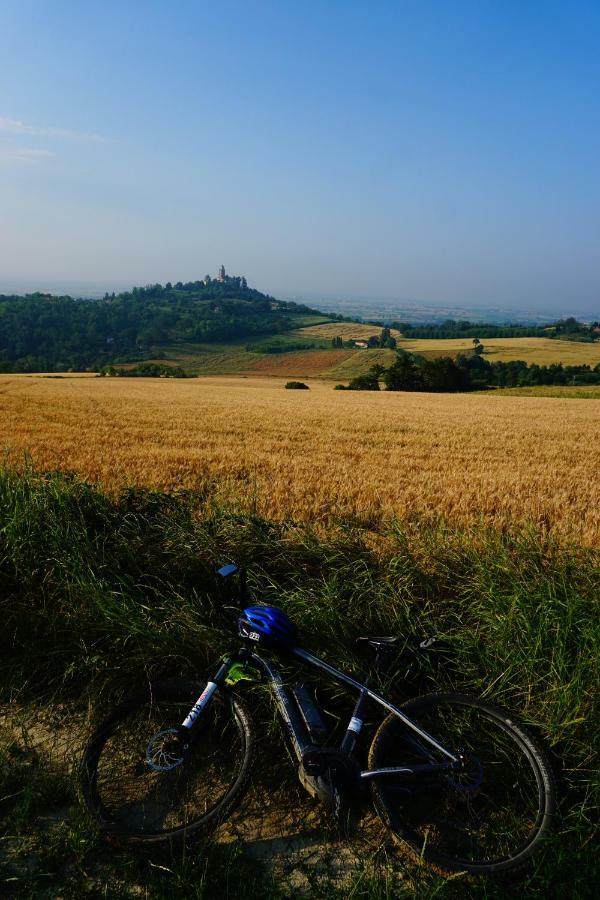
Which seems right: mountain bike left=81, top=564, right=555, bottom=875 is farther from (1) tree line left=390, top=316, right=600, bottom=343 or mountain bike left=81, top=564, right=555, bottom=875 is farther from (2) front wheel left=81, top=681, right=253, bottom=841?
(1) tree line left=390, top=316, right=600, bottom=343

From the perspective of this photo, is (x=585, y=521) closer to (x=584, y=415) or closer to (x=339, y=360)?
(x=584, y=415)

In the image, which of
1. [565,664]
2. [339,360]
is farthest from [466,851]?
[339,360]

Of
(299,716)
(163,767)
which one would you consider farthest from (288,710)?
(163,767)

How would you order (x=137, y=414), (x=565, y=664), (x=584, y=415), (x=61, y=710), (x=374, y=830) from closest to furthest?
(x=374, y=830) < (x=565, y=664) < (x=61, y=710) < (x=137, y=414) < (x=584, y=415)

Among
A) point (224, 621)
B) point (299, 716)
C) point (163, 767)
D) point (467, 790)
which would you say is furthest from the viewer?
point (224, 621)

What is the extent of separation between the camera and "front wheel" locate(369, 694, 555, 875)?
8.66 ft

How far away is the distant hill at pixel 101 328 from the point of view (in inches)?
4325

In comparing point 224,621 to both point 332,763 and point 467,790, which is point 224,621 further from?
point 467,790

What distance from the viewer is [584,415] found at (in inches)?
974

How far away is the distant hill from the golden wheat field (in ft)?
252

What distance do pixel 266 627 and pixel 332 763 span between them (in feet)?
2.58

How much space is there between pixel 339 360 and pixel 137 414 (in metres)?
81.1

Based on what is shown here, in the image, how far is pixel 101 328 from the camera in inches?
5418

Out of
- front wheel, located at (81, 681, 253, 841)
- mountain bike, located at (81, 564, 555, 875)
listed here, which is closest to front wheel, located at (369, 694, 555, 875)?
mountain bike, located at (81, 564, 555, 875)
